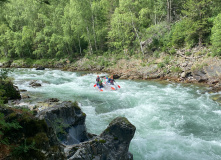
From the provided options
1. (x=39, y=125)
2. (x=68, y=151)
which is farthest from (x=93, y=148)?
(x=39, y=125)

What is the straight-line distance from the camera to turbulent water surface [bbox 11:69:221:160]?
20.0ft

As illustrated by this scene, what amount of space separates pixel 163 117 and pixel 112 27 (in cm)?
2213

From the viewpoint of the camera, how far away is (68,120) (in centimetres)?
515

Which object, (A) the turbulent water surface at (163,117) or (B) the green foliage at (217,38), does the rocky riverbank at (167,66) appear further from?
(A) the turbulent water surface at (163,117)

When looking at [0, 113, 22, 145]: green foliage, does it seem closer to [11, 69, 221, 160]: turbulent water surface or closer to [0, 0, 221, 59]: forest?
[11, 69, 221, 160]: turbulent water surface

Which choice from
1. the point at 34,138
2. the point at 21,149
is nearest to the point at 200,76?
the point at 34,138

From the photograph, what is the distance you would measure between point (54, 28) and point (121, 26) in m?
15.7

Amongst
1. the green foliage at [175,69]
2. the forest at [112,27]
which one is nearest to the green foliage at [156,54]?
the forest at [112,27]

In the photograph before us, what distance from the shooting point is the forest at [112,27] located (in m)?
18.4

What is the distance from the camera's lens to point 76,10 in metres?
28.1

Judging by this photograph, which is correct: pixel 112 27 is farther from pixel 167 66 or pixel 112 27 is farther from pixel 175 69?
pixel 175 69

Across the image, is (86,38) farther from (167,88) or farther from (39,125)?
(39,125)

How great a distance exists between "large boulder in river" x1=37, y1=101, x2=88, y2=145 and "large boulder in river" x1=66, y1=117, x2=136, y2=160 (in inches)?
37.3

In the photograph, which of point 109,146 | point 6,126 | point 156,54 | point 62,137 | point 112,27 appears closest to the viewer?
point 6,126
